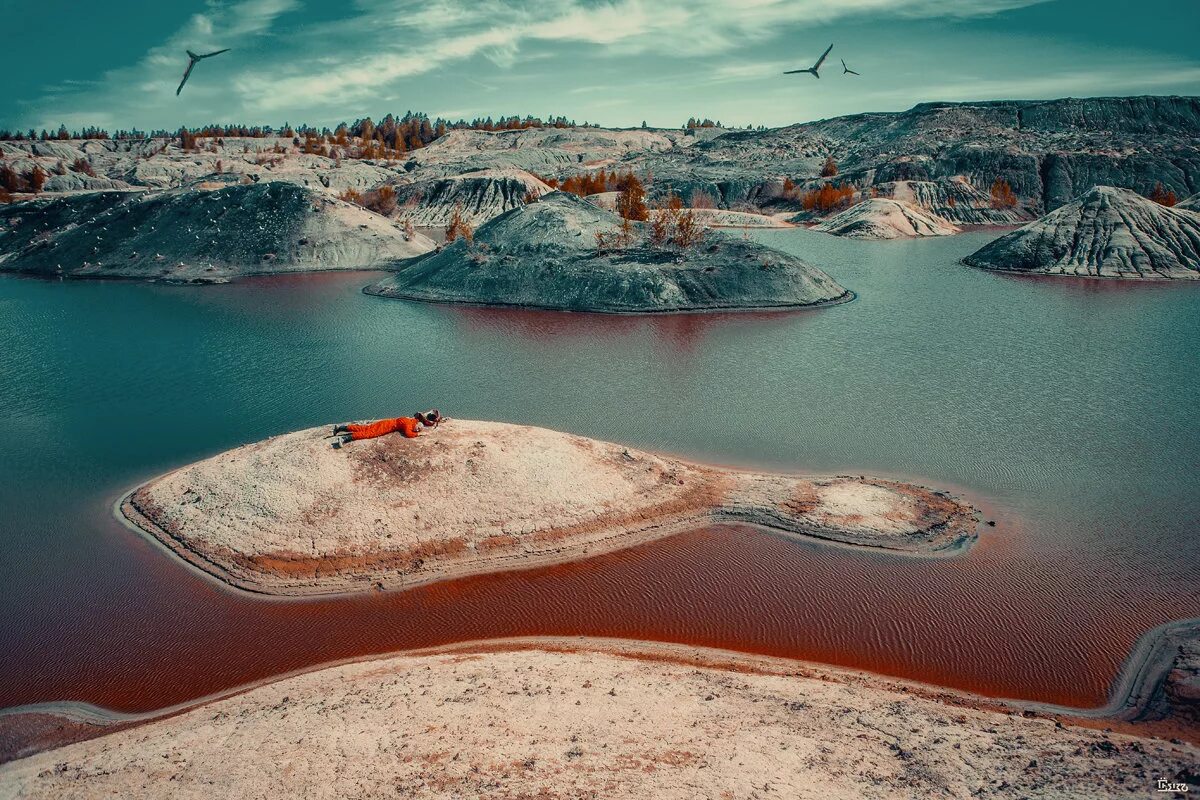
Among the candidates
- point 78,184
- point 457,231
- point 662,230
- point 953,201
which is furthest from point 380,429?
point 78,184

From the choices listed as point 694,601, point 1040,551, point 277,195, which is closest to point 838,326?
point 1040,551

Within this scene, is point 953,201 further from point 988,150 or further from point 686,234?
point 686,234

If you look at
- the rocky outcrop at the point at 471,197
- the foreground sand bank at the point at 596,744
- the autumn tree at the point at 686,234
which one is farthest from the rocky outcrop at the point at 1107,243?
the rocky outcrop at the point at 471,197

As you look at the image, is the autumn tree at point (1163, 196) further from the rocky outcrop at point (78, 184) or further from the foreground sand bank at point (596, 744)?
the rocky outcrop at point (78, 184)

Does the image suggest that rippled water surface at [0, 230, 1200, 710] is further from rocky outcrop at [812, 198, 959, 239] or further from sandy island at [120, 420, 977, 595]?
rocky outcrop at [812, 198, 959, 239]

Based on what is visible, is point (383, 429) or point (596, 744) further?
point (383, 429)

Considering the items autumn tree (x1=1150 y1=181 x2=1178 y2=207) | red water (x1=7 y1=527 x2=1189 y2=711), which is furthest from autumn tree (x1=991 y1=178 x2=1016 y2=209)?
red water (x1=7 y1=527 x2=1189 y2=711)
